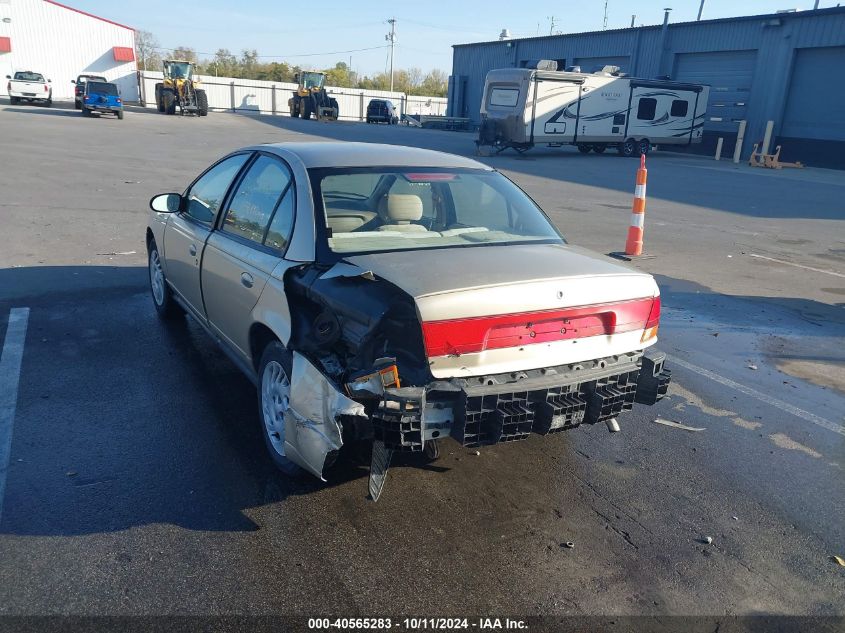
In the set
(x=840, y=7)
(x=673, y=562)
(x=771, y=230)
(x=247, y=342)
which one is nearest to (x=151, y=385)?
(x=247, y=342)

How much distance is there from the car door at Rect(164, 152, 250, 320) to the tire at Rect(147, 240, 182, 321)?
1.40 feet

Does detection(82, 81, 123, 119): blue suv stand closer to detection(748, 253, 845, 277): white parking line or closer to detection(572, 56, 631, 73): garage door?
detection(572, 56, 631, 73): garage door

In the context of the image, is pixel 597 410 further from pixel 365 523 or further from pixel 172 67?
pixel 172 67

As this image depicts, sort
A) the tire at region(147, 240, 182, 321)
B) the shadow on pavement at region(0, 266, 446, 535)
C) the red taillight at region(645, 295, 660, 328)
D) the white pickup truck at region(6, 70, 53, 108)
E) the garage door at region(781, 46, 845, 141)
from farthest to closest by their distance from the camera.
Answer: the white pickup truck at region(6, 70, 53, 108) < the garage door at region(781, 46, 845, 141) < the tire at region(147, 240, 182, 321) < the red taillight at region(645, 295, 660, 328) < the shadow on pavement at region(0, 266, 446, 535)

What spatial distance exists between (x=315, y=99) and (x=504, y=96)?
927 inches

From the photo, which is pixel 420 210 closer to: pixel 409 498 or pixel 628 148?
pixel 409 498

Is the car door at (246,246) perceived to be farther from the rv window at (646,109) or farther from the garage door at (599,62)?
the garage door at (599,62)

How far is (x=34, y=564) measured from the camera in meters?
2.88

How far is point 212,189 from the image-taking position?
493 centimetres

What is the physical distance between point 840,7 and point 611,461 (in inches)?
1296

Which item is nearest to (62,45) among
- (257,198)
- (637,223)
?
(637,223)

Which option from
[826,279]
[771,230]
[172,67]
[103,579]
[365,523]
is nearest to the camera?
[103,579]

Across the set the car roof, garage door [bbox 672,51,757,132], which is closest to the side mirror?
the car roof

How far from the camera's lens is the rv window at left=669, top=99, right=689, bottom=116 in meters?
32.2
